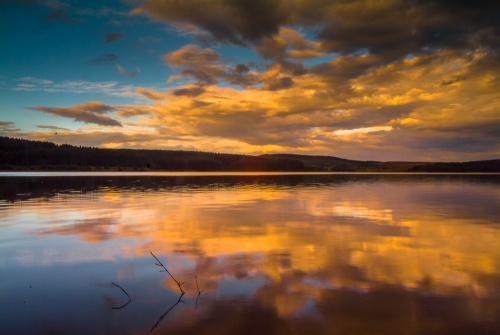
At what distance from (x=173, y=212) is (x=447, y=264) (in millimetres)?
20010

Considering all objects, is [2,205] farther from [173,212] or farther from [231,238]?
[231,238]

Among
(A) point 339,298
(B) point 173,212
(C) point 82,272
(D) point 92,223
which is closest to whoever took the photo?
(A) point 339,298

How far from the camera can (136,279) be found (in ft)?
39.0

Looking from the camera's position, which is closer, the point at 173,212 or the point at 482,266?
the point at 482,266

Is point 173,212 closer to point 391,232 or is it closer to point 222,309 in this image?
point 391,232

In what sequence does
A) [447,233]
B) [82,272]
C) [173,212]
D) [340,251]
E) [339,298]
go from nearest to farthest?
[339,298] < [82,272] < [340,251] < [447,233] < [173,212]

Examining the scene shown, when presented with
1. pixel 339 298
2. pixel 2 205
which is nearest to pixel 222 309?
pixel 339 298

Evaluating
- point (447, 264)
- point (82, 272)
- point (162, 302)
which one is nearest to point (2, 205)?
point (82, 272)

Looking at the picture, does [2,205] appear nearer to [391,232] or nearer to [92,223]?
[92,223]

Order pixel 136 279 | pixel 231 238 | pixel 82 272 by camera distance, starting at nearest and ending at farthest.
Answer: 1. pixel 136 279
2. pixel 82 272
3. pixel 231 238

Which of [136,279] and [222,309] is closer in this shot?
[222,309]

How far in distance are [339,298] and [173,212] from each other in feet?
66.3

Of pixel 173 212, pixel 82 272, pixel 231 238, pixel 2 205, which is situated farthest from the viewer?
pixel 2 205

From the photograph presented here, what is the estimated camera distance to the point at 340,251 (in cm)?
1577
